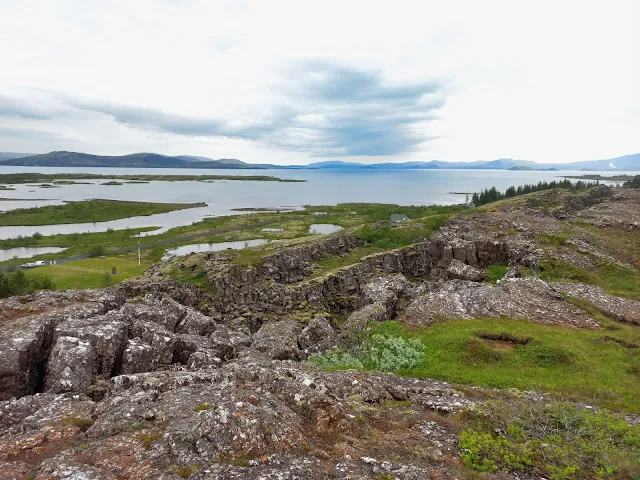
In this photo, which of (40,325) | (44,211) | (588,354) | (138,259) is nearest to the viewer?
(40,325)

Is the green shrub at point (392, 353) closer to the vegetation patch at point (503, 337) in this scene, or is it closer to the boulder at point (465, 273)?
the vegetation patch at point (503, 337)

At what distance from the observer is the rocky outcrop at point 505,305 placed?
81.4 feet

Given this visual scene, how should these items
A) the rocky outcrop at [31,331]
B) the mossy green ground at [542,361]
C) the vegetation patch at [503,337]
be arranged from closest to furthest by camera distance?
1. the rocky outcrop at [31,331]
2. the mossy green ground at [542,361]
3. the vegetation patch at [503,337]

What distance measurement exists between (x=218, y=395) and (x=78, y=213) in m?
170

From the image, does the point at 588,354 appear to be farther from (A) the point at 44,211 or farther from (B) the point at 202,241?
(A) the point at 44,211

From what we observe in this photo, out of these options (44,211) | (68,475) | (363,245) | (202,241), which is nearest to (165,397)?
(68,475)

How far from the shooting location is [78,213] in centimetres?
15112

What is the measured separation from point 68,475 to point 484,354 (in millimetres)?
18957

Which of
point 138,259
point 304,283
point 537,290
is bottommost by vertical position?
point 138,259

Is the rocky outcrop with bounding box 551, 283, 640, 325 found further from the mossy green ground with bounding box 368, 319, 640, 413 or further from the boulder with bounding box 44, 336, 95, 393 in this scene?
the boulder with bounding box 44, 336, 95, 393

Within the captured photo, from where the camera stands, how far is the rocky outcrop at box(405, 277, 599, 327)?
24816 mm

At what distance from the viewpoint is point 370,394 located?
1502 centimetres

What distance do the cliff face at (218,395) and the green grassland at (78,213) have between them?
14216 centimetres

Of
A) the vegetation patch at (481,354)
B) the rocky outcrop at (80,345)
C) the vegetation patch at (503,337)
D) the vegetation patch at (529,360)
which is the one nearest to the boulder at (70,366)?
the rocky outcrop at (80,345)
